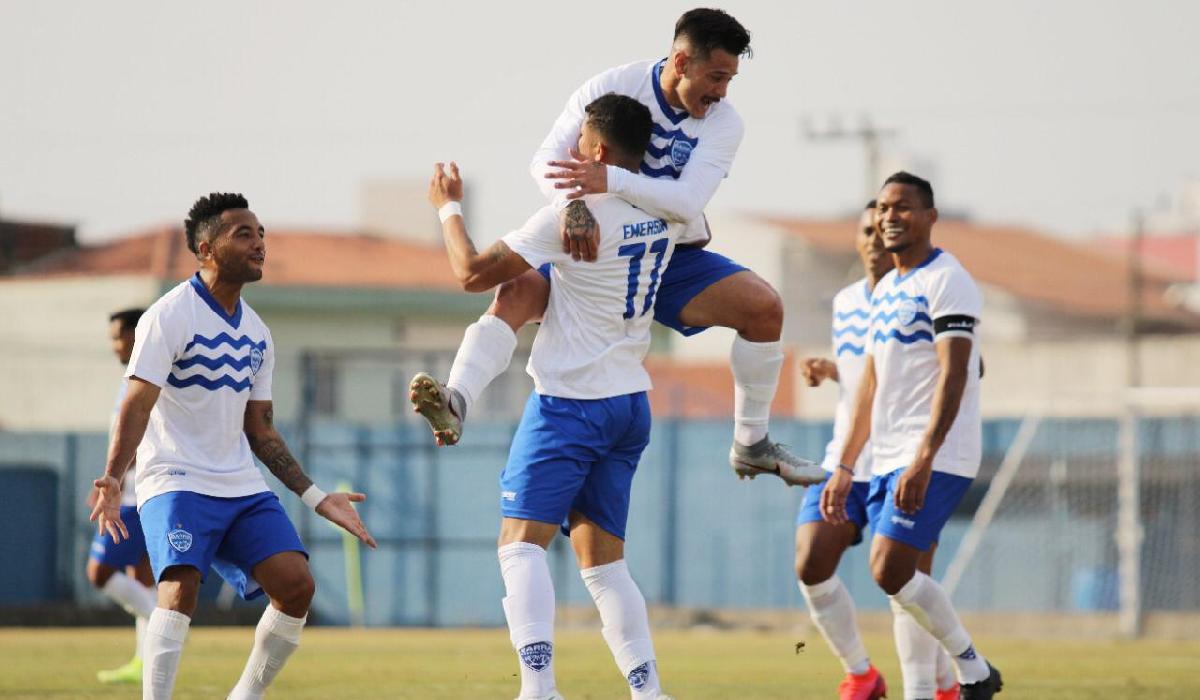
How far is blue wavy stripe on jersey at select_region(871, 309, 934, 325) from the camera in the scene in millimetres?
10195

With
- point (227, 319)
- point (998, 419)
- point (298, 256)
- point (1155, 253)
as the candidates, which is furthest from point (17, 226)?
point (1155, 253)

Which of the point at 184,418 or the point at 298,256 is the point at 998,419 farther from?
the point at 298,256

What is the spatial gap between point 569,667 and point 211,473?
7.45 m

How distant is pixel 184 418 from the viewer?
9.17 m

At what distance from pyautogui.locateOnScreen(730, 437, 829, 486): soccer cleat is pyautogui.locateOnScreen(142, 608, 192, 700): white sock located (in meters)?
2.67

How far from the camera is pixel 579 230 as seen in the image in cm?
839

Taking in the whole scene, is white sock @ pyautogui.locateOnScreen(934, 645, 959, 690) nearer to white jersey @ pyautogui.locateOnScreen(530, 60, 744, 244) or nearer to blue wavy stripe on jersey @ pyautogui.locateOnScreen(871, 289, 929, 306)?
blue wavy stripe on jersey @ pyautogui.locateOnScreen(871, 289, 929, 306)

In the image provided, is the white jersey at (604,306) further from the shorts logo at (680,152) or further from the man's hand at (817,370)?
the man's hand at (817,370)

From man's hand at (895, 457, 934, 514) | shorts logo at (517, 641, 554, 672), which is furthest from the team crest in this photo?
man's hand at (895, 457, 934, 514)

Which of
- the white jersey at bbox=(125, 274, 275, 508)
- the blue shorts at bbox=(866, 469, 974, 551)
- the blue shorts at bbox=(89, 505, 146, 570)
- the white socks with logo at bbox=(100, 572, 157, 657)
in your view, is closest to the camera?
the white jersey at bbox=(125, 274, 275, 508)

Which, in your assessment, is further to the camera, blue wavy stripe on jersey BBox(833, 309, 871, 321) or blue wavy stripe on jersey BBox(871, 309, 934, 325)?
blue wavy stripe on jersey BBox(833, 309, 871, 321)

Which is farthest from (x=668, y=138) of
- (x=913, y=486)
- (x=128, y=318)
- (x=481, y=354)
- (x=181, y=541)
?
(x=128, y=318)

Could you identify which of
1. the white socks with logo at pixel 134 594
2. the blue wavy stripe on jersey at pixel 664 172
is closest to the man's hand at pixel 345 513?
the blue wavy stripe on jersey at pixel 664 172

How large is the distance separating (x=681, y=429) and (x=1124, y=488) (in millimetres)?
6128
